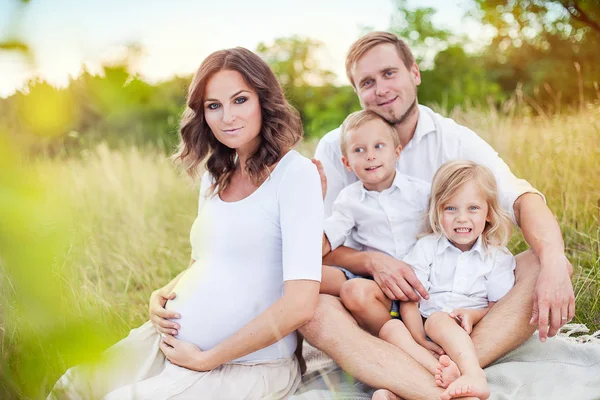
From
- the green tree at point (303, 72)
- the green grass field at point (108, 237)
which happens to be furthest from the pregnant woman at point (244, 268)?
the green tree at point (303, 72)

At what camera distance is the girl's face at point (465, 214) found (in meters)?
2.87

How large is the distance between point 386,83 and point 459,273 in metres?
1.20

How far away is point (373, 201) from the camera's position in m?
3.18

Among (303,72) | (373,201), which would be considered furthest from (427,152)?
(303,72)

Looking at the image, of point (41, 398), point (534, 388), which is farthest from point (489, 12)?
point (41, 398)

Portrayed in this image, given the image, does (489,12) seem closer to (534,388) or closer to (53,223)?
(534,388)

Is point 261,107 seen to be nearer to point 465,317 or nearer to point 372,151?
point 372,151

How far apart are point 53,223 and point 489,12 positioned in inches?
604

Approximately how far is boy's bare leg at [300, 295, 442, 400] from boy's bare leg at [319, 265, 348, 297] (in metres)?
0.37

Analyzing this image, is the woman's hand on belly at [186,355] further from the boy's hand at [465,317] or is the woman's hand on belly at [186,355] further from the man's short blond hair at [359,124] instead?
the man's short blond hair at [359,124]

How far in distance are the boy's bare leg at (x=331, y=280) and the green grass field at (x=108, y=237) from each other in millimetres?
841

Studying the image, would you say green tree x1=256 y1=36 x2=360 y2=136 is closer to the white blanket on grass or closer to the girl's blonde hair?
the girl's blonde hair

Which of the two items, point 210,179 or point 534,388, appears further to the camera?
point 210,179

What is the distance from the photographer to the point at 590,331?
322cm
